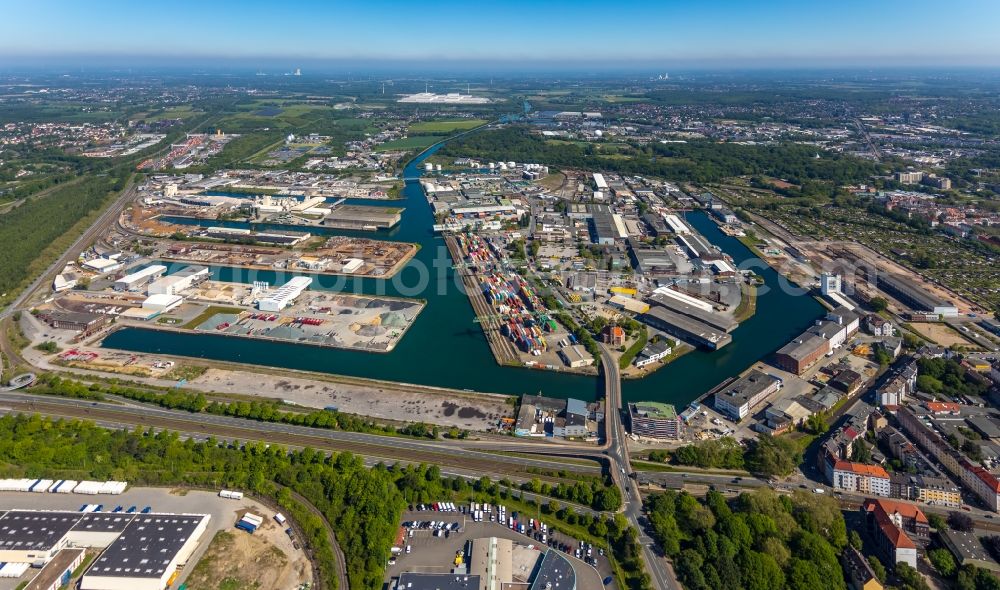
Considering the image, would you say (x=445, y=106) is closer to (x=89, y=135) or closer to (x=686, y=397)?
(x=89, y=135)

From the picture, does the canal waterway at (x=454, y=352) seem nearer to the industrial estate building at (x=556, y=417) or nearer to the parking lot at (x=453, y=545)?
the industrial estate building at (x=556, y=417)

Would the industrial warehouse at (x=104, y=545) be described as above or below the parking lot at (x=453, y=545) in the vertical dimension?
above

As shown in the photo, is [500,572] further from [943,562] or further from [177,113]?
[177,113]

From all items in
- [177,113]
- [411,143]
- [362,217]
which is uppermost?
[177,113]

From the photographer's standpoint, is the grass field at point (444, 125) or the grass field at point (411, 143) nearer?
the grass field at point (411, 143)

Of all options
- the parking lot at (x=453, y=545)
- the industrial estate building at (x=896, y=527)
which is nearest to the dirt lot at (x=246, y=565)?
the parking lot at (x=453, y=545)

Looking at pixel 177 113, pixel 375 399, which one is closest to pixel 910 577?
pixel 375 399

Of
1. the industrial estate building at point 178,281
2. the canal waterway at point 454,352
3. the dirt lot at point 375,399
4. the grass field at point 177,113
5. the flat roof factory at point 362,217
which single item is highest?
the grass field at point 177,113
